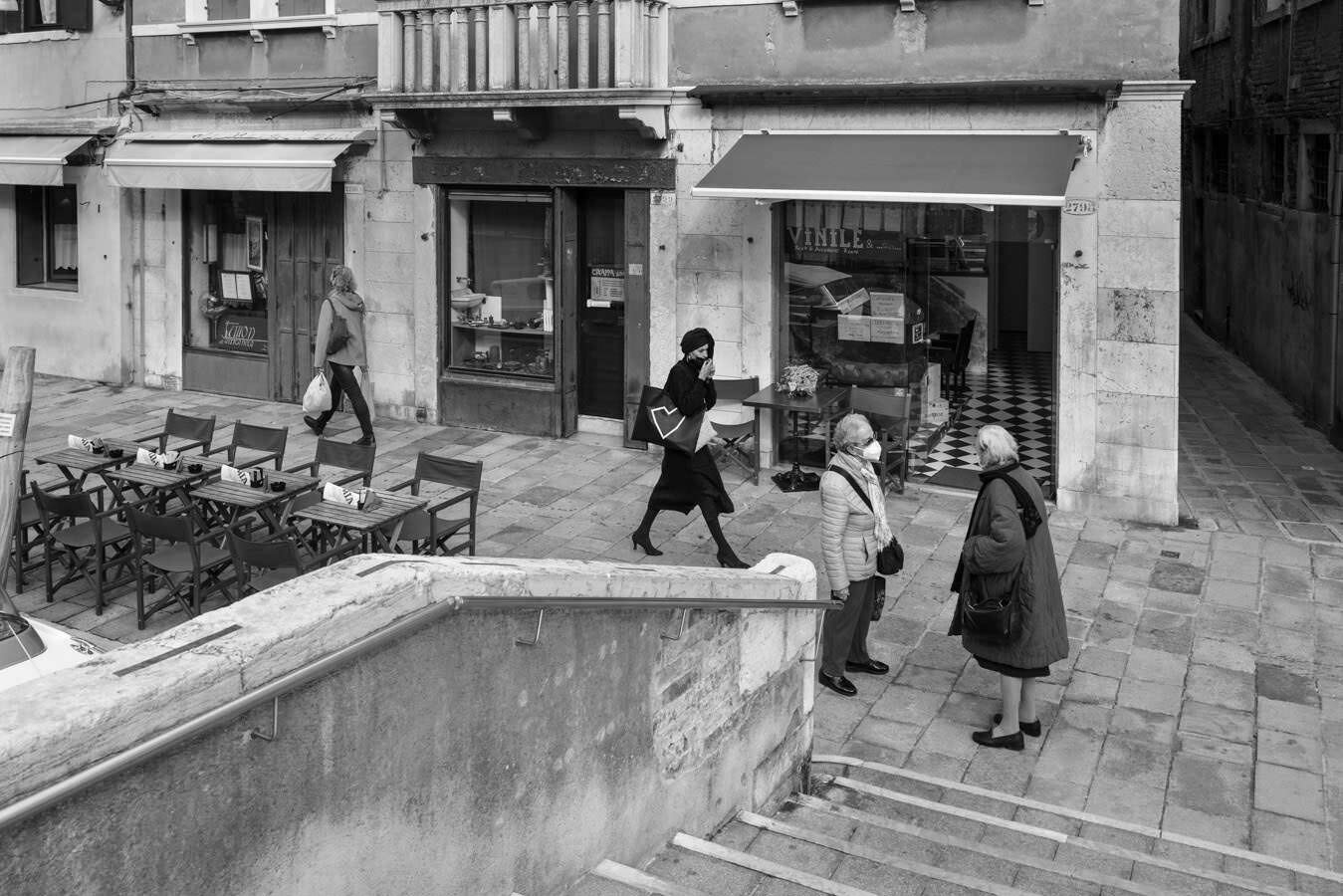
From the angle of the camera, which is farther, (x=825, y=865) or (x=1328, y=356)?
(x=1328, y=356)

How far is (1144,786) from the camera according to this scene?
7.13 m

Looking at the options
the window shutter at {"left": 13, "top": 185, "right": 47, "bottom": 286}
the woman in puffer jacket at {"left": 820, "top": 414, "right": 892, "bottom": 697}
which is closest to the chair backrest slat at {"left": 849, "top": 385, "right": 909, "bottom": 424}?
the woman in puffer jacket at {"left": 820, "top": 414, "right": 892, "bottom": 697}

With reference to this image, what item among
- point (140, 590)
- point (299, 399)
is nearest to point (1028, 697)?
point (140, 590)

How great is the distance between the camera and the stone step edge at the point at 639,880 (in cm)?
475

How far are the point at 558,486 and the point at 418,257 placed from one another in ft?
11.6

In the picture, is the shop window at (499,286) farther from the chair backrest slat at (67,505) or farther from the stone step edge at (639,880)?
the stone step edge at (639,880)

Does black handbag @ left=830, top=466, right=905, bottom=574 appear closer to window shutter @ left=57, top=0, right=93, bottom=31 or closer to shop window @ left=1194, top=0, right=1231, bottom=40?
window shutter @ left=57, top=0, right=93, bottom=31

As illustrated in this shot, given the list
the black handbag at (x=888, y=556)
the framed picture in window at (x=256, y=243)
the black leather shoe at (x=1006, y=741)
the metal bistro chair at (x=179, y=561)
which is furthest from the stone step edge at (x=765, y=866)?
the framed picture in window at (x=256, y=243)

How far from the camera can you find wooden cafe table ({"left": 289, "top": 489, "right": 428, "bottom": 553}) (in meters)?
8.56

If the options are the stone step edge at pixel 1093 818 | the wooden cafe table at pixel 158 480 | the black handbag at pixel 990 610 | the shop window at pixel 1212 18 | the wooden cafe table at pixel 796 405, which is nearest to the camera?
the stone step edge at pixel 1093 818

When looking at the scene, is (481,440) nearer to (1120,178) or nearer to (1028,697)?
(1120,178)

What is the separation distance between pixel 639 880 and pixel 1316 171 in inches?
562

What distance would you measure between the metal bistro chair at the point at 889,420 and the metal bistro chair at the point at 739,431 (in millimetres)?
957

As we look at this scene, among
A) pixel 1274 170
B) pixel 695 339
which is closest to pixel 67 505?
pixel 695 339
